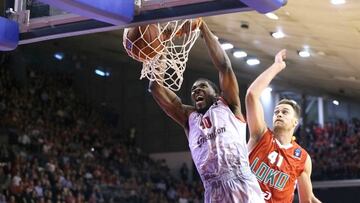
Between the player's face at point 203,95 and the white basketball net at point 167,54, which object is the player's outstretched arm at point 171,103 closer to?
the white basketball net at point 167,54

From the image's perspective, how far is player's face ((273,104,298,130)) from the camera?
4672mm

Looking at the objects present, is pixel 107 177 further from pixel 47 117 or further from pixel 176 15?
pixel 176 15

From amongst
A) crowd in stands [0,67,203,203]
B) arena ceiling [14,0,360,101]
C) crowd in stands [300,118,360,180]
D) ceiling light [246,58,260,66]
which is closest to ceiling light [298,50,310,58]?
arena ceiling [14,0,360,101]

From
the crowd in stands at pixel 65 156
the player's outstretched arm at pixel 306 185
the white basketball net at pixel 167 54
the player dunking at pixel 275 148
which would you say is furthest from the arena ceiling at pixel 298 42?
the white basketball net at pixel 167 54

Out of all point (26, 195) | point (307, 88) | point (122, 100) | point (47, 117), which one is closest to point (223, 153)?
point (26, 195)

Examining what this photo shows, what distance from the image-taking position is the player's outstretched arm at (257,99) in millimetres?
4297

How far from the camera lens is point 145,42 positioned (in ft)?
13.9

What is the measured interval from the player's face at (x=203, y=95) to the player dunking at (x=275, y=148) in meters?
0.44

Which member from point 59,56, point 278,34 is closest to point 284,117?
point 278,34

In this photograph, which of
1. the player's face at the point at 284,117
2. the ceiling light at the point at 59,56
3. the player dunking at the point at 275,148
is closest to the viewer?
the player dunking at the point at 275,148

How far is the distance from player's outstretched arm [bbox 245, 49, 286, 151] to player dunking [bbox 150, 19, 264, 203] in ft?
1.20

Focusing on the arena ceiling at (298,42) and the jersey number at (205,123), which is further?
the arena ceiling at (298,42)

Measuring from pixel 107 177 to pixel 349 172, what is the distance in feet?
25.0

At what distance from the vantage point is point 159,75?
4355mm
